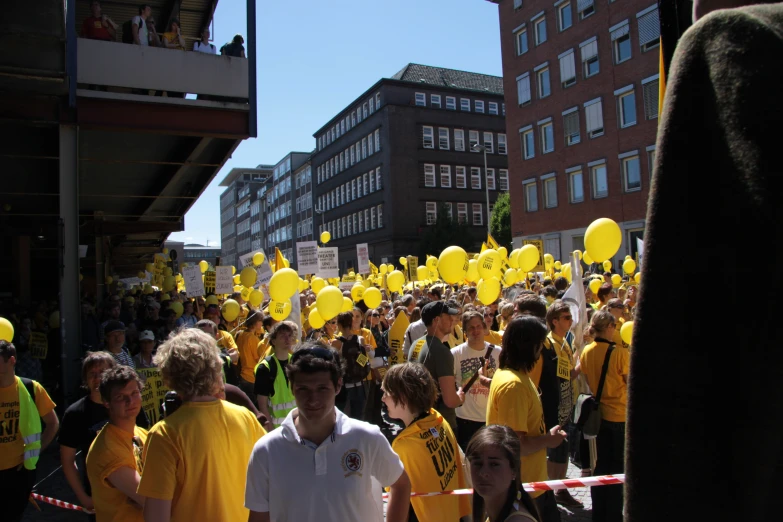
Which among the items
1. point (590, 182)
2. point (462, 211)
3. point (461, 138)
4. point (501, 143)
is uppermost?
point (501, 143)

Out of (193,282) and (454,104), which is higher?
(454,104)

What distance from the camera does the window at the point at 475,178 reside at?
60344 millimetres

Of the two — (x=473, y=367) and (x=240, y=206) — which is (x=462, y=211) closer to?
(x=473, y=367)

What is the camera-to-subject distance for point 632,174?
30.9 metres

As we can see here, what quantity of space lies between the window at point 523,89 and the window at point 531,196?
208 inches

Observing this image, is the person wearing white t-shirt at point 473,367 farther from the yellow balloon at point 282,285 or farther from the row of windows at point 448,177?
the row of windows at point 448,177

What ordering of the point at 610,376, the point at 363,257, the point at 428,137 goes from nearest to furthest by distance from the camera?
the point at 610,376 → the point at 363,257 → the point at 428,137

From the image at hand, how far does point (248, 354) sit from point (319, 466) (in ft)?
17.7

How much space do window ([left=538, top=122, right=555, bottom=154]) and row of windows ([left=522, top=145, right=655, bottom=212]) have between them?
161cm

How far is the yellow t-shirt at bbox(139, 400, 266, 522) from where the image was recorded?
2951 millimetres

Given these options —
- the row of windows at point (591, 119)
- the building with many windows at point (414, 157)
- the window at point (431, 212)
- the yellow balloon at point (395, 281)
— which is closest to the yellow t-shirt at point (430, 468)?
the yellow balloon at point (395, 281)

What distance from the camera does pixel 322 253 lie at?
11.5 meters

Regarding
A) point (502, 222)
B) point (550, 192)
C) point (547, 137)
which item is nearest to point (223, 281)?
point (550, 192)

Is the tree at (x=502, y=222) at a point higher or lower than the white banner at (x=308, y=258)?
higher
